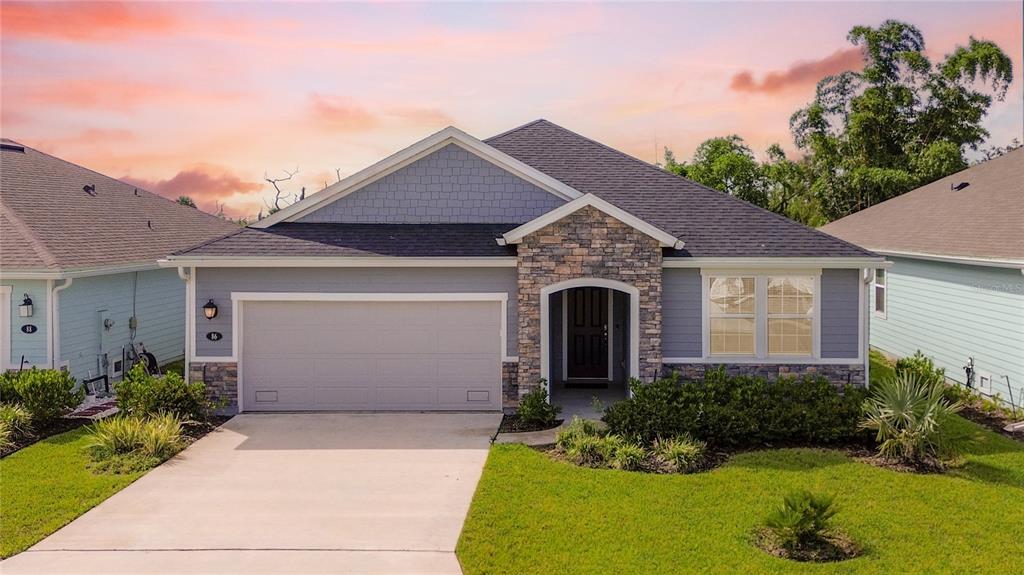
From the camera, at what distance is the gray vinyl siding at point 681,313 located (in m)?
13.0

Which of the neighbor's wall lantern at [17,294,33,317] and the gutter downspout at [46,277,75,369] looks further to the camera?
the gutter downspout at [46,277,75,369]

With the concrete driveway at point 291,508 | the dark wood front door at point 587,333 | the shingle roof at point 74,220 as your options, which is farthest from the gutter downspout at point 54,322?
the dark wood front door at point 587,333

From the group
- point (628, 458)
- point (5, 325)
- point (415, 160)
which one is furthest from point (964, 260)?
point (5, 325)

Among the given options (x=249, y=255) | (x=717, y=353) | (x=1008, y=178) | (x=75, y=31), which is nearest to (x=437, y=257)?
(x=249, y=255)

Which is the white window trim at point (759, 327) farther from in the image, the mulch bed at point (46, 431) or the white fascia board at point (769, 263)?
the mulch bed at point (46, 431)

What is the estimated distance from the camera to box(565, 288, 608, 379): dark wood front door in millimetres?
15278

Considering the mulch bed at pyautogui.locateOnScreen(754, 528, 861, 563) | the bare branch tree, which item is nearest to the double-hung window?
the mulch bed at pyautogui.locateOnScreen(754, 528, 861, 563)

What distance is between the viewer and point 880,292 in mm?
20094

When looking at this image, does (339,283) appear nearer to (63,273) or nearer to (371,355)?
(371,355)

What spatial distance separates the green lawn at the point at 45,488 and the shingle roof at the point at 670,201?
369 inches

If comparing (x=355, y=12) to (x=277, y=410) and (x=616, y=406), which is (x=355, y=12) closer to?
(x=277, y=410)

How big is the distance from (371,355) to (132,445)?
13.2 ft

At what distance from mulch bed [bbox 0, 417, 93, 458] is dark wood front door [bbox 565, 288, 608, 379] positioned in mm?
8893

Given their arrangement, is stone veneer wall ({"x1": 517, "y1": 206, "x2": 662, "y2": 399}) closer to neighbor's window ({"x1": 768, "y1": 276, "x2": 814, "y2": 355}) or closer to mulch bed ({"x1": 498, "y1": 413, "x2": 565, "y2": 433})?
mulch bed ({"x1": 498, "y1": 413, "x2": 565, "y2": 433})
